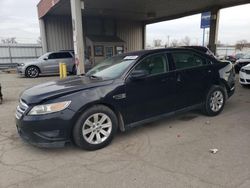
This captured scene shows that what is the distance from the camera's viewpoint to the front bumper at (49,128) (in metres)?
3.37

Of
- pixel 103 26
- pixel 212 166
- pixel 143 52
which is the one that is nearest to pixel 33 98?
pixel 143 52

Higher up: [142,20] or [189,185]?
[142,20]

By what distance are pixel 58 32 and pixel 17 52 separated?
5.95 meters

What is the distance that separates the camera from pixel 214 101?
17.1ft

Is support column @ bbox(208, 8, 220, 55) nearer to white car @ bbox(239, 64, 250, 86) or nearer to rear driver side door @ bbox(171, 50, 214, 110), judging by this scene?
white car @ bbox(239, 64, 250, 86)

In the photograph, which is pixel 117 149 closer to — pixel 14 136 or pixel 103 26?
pixel 14 136

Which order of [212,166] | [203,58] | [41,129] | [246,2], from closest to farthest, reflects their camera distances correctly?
[212,166] → [41,129] → [203,58] → [246,2]

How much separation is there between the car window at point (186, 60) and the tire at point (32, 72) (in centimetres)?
1196

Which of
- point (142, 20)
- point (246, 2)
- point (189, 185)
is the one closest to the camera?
point (189, 185)

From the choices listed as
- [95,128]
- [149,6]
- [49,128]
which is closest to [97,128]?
[95,128]

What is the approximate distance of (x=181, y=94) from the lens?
467cm

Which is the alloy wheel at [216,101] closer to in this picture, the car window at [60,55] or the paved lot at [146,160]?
the paved lot at [146,160]

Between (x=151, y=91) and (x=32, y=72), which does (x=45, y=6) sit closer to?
(x=32, y=72)

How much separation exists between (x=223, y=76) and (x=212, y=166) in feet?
9.55
